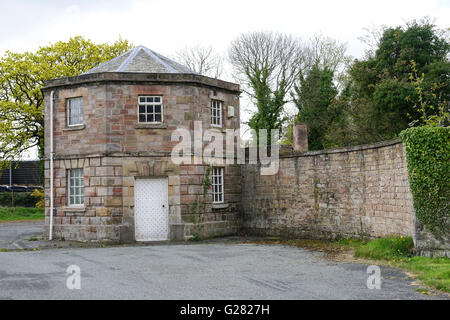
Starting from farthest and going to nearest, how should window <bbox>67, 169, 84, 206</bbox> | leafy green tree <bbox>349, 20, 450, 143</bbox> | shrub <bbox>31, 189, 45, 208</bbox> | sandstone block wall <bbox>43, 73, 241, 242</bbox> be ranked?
shrub <bbox>31, 189, 45, 208</bbox> < leafy green tree <bbox>349, 20, 450, 143</bbox> < window <bbox>67, 169, 84, 206</bbox> < sandstone block wall <bbox>43, 73, 241, 242</bbox>

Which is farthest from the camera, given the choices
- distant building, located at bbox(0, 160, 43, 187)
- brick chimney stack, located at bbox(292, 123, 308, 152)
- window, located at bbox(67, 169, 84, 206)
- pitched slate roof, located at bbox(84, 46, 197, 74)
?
distant building, located at bbox(0, 160, 43, 187)

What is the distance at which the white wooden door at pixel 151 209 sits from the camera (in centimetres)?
1778

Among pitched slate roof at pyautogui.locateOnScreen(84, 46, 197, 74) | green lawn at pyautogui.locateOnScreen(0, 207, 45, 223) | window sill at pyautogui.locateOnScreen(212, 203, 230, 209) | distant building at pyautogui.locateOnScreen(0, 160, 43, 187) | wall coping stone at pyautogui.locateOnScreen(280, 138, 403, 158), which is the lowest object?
green lawn at pyautogui.locateOnScreen(0, 207, 45, 223)

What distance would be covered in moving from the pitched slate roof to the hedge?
10.3m

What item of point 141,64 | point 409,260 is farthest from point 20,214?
point 409,260

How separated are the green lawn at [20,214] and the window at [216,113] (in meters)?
17.3

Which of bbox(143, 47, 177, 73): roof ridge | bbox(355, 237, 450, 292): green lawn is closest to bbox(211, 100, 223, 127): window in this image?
bbox(143, 47, 177, 73): roof ridge

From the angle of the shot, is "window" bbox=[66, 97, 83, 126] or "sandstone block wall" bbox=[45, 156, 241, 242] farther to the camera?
"window" bbox=[66, 97, 83, 126]

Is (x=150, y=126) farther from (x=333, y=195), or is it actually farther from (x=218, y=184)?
(x=333, y=195)

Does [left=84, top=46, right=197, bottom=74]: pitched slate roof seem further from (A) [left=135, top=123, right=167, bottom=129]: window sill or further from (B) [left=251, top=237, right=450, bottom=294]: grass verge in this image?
(B) [left=251, top=237, right=450, bottom=294]: grass verge

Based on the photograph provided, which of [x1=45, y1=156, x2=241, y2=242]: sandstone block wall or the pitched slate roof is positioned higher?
→ the pitched slate roof

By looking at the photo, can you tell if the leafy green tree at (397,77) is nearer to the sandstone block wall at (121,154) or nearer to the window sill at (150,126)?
the sandstone block wall at (121,154)

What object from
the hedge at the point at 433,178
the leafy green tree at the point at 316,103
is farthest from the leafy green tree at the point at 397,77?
the hedge at the point at 433,178

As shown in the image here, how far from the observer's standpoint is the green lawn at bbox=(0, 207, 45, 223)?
30.8 meters
